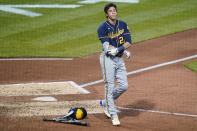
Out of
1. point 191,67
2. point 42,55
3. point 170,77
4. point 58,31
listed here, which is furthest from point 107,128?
point 58,31

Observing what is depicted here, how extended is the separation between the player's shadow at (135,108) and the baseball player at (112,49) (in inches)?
25.0

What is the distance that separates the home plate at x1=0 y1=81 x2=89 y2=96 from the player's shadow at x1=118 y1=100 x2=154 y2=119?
4.82 feet

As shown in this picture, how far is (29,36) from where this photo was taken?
15914mm

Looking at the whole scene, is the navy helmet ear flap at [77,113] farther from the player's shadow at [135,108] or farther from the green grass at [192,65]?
the green grass at [192,65]

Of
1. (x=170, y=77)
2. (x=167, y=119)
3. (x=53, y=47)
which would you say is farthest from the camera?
(x=53, y=47)

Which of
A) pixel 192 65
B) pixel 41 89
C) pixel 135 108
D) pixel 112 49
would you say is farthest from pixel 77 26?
pixel 112 49

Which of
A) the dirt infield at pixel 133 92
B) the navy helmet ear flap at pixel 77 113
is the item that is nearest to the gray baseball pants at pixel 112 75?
the dirt infield at pixel 133 92

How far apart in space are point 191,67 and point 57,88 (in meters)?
4.15

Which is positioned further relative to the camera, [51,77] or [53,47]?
[53,47]

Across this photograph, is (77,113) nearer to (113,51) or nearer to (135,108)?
(113,51)

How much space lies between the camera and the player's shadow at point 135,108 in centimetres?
838

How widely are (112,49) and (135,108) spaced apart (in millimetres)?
1800

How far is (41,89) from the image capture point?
33.2 feet

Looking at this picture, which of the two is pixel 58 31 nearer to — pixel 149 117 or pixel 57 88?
pixel 57 88
